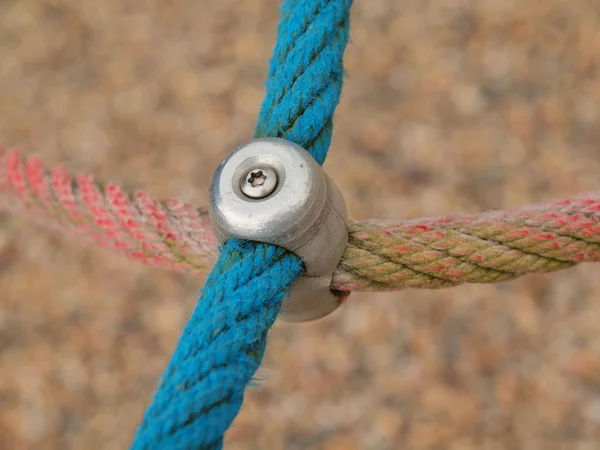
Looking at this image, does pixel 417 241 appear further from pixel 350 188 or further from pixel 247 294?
pixel 350 188

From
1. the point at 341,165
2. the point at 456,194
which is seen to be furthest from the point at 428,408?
the point at 341,165

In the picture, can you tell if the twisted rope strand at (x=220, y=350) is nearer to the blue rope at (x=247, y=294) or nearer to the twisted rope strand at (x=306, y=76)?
the blue rope at (x=247, y=294)

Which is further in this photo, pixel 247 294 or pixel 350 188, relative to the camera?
pixel 350 188

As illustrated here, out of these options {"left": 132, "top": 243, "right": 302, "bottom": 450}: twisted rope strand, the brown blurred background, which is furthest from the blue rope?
the brown blurred background

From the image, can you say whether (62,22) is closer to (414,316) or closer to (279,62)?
(414,316)

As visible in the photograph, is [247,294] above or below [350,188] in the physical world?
above

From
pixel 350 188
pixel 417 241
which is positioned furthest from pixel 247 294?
pixel 350 188

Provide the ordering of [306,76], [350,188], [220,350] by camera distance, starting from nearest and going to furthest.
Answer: [220,350]
[306,76]
[350,188]
